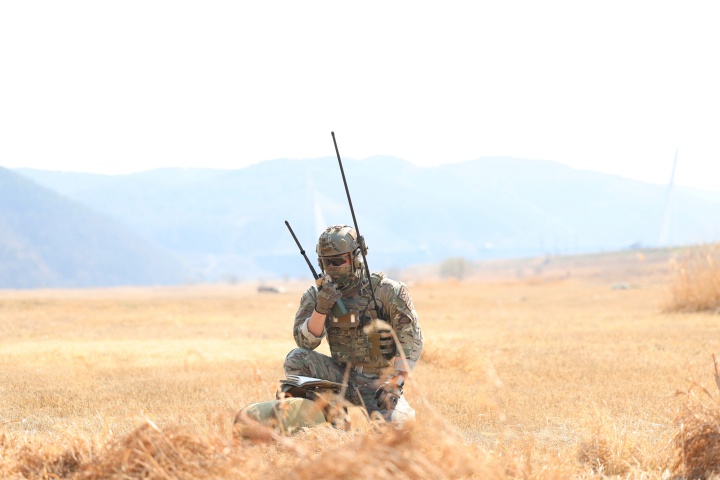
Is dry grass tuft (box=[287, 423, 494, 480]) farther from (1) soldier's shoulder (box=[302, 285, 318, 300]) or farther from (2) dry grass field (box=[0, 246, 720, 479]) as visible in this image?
(1) soldier's shoulder (box=[302, 285, 318, 300])

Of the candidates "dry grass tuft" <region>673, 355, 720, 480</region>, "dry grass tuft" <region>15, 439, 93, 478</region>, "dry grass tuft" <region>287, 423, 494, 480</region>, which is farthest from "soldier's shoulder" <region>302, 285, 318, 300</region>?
"dry grass tuft" <region>673, 355, 720, 480</region>

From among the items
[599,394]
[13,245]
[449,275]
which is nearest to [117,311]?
[599,394]

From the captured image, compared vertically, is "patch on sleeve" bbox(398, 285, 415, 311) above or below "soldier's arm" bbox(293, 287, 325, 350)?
above

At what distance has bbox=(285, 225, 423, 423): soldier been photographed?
7.59 m

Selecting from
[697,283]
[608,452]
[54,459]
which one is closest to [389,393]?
[608,452]

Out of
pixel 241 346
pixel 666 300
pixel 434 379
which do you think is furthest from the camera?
pixel 666 300

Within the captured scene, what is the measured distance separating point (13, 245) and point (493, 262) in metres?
98.3

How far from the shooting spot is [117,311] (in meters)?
30.3

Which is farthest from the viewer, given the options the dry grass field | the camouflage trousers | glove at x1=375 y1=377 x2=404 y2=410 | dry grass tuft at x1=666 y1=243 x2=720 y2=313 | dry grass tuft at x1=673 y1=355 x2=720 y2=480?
dry grass tuft at x1=666 y1=243 x2=720 y2=313

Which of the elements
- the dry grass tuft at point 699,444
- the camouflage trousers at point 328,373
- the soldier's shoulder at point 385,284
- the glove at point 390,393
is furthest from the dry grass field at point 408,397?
the soldier's shoulder at point 385,284

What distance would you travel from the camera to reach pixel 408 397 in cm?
970

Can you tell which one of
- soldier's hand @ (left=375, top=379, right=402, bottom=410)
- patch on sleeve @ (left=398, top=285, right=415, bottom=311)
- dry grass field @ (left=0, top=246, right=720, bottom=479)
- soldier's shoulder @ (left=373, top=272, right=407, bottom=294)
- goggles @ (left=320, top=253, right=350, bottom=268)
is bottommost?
dry grass field @ (left=0, top=246, right=720, bottom=479)

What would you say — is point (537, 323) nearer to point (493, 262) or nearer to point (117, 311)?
point (117, 311)

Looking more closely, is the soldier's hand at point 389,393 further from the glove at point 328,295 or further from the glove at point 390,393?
the glove at point 328,295
